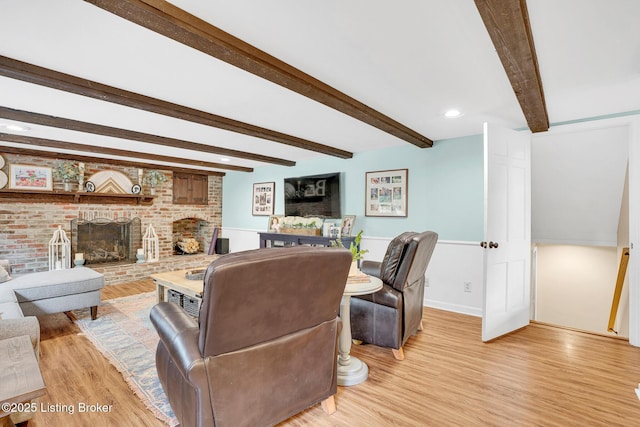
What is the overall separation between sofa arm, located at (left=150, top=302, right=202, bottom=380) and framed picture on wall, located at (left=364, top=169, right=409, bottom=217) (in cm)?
317

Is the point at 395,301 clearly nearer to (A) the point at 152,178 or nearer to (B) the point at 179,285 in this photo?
(B) the point at 179,285

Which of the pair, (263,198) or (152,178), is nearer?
(152,178)

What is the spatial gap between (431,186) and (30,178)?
581 cm

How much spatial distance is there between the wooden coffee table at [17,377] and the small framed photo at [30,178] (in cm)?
416

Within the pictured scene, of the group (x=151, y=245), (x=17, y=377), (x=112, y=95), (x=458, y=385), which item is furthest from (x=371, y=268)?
(x=151, y=245)

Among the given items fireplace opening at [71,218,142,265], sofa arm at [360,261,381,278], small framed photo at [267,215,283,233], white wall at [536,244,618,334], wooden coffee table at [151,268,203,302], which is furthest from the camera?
small framed photo at [267,215,283,233]

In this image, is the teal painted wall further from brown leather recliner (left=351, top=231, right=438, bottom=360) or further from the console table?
brown leather recliner (left=351, top=231, right=438, bottom=360)

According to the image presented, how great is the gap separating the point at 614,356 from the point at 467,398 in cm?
161

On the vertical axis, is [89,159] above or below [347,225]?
above

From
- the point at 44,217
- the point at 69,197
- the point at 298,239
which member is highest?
the point at 69,197

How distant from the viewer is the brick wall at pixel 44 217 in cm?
436

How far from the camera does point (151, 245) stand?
5664 mm

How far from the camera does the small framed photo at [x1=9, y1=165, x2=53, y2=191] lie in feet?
14.3

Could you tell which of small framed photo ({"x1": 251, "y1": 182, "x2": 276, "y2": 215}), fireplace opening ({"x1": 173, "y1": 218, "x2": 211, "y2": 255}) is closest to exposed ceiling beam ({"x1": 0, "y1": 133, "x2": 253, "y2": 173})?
small framed photo ({"x1": 251, "y1": 182, "x2": 276, "y2": 215})
